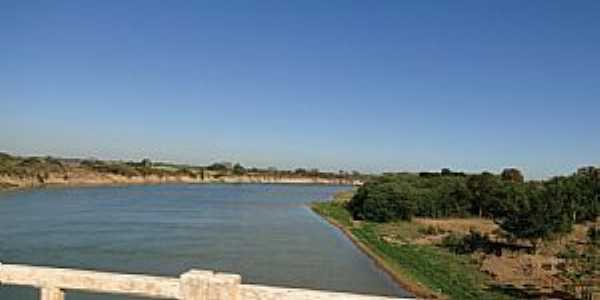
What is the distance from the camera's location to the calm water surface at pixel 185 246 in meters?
25.2

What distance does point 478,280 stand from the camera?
23.5 metres

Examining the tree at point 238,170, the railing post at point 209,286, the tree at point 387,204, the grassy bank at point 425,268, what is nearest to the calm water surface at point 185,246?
the grassy bank at point 425,268

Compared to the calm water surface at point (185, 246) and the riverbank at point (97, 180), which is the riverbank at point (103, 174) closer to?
the riverbank at point (97, 180)

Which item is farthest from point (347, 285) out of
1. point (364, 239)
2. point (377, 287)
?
point (364, 239)

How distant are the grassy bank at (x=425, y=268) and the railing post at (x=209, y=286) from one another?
18017 mm

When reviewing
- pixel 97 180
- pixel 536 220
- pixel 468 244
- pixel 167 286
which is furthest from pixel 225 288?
pixel 97 180

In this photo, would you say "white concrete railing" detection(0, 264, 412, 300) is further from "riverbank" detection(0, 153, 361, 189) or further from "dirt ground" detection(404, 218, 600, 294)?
"riverbank" detection(0, 153, 361, 189)

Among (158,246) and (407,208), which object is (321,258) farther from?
(407,208)

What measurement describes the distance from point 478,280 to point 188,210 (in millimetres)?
40568

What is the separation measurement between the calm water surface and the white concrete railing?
14082 millimetres

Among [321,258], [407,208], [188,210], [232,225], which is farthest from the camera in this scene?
[188,210]

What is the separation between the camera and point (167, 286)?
4062mm

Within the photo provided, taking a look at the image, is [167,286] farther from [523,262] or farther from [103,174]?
[103,174]

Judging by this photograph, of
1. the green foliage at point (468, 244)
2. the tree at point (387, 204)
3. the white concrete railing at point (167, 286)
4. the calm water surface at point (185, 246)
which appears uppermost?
the white concrete railing at point (167, 286)
